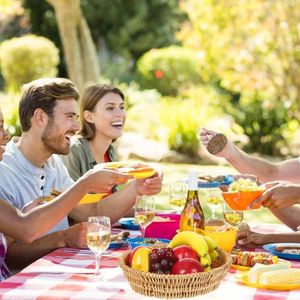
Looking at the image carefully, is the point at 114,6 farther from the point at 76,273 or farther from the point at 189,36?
the point at 76,273

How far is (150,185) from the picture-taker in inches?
151

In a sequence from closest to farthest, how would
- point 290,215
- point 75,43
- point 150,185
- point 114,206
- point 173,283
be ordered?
1. point 173,283
2. point 150,185
3. point 290,215
4. point 114,206
5. point 75,43

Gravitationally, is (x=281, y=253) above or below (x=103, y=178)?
below

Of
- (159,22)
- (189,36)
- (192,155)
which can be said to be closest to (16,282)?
(192,155)

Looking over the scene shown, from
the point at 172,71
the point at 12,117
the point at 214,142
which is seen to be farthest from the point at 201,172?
the point at 172,71

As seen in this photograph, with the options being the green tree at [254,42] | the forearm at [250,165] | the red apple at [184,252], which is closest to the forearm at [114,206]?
the forearm at [250,165]

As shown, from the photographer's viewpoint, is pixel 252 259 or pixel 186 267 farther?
pixel 252 259

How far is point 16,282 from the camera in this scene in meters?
2.84

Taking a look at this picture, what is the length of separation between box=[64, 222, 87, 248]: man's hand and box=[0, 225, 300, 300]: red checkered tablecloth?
0.19 meters

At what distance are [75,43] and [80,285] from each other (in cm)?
1125

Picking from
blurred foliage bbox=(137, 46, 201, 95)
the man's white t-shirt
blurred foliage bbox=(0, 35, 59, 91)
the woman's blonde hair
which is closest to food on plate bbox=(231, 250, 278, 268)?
the man's white t-shirt

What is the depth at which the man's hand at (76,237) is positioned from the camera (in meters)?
3.43

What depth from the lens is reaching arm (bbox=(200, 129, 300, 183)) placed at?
4590mm

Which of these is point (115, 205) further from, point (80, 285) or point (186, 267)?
point (186, 267)
